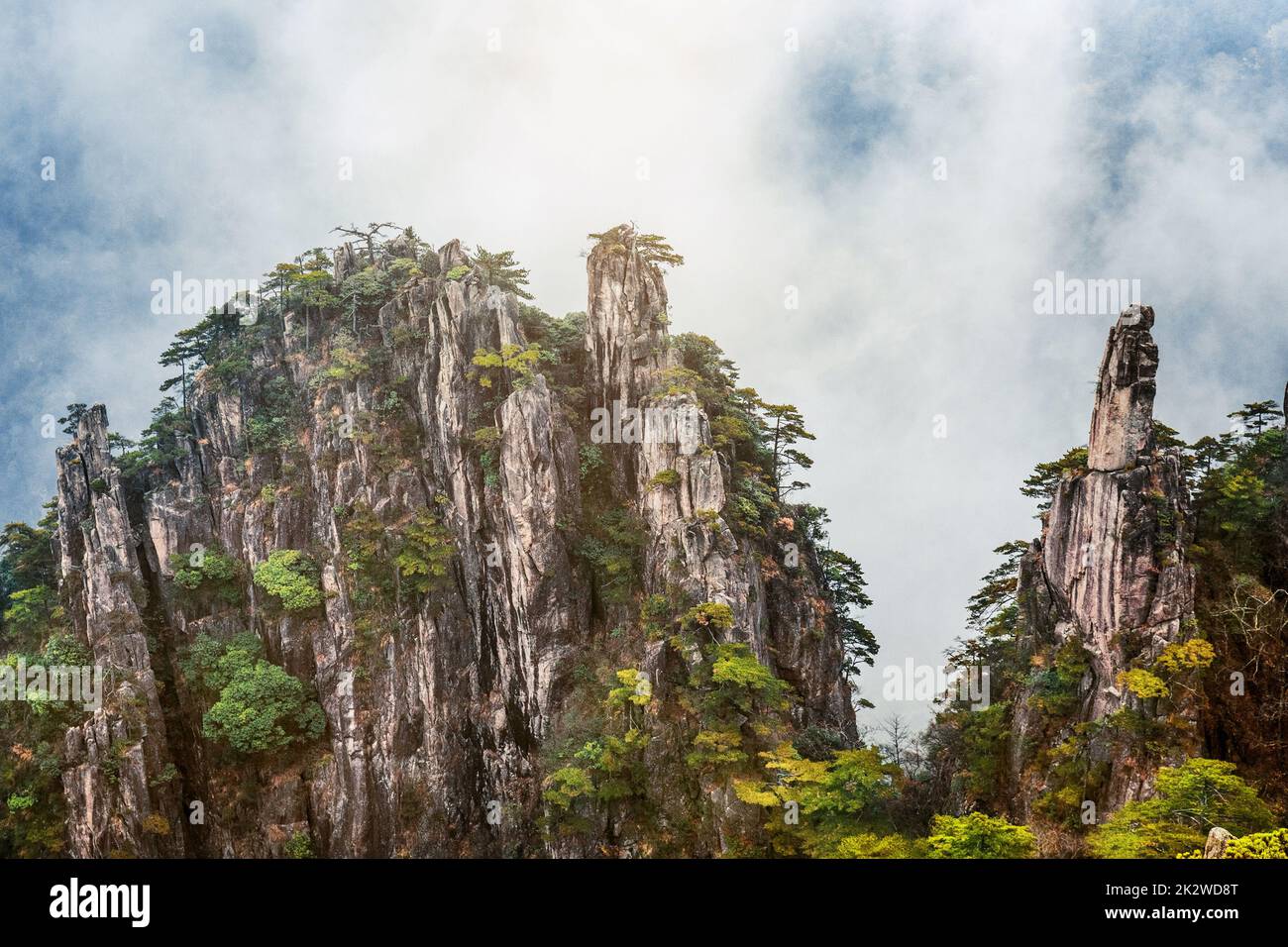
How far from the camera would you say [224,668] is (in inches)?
1363

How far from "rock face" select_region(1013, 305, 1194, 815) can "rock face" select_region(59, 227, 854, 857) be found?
10.2 m

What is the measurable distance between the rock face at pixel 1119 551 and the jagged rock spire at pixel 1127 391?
0.03 meters

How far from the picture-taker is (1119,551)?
961 inches

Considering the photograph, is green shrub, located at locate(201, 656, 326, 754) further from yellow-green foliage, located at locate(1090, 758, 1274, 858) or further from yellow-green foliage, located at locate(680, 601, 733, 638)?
yellow-green foliage, located at locate(1090, 758, 1274, 858)

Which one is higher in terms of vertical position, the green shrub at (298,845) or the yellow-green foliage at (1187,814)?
the yellow-green foliage at (1187,814)

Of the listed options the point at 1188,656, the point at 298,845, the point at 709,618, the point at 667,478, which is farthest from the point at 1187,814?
the point at 298,845

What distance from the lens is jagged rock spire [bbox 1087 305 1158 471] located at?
80.7 ft

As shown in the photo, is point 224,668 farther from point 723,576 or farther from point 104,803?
point 723,576

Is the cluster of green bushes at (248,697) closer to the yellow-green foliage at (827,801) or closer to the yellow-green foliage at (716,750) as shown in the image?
the yellow-green foliage at (716,750)

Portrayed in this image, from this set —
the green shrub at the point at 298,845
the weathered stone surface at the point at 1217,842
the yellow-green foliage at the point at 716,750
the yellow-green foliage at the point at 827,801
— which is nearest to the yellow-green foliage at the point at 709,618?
the yellow-green foliage at the point at 716,750

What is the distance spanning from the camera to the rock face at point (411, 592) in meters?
31.5

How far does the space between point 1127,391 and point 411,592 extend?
27.3 metres
